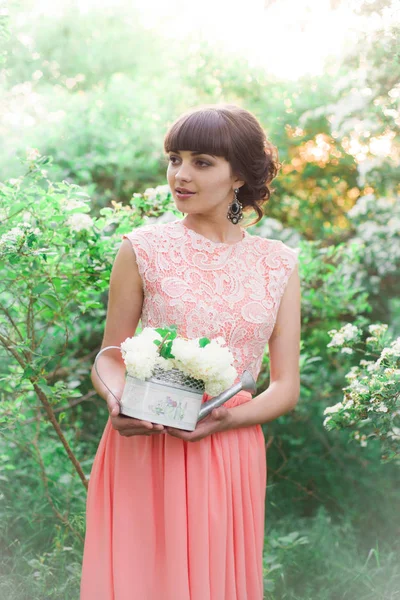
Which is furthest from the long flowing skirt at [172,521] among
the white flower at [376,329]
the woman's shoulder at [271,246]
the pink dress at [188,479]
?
the white flower at [376,329]

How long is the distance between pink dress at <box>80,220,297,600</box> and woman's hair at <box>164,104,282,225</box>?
0.25 meters

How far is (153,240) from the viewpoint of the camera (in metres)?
2.03

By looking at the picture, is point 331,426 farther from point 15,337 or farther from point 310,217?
point 310,217

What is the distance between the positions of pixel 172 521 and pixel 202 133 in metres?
1.13

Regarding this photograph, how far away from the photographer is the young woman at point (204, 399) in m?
1.90

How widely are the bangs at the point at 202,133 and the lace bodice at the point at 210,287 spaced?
0.90 feet

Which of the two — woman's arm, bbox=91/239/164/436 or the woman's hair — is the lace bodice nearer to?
woman's arm, bbox=91/239/164/436

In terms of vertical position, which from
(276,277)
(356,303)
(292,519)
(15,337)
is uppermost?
(276,277)

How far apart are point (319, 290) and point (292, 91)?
5.31 ft

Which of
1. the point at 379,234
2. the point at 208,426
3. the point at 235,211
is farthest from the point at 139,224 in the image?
the point at 379,234

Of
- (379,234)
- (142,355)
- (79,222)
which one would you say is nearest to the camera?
(142,355)

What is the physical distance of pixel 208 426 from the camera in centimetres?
183

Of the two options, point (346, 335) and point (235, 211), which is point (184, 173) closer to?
point (235, 211)

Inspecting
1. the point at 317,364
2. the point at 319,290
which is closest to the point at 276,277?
the point at 319,290
